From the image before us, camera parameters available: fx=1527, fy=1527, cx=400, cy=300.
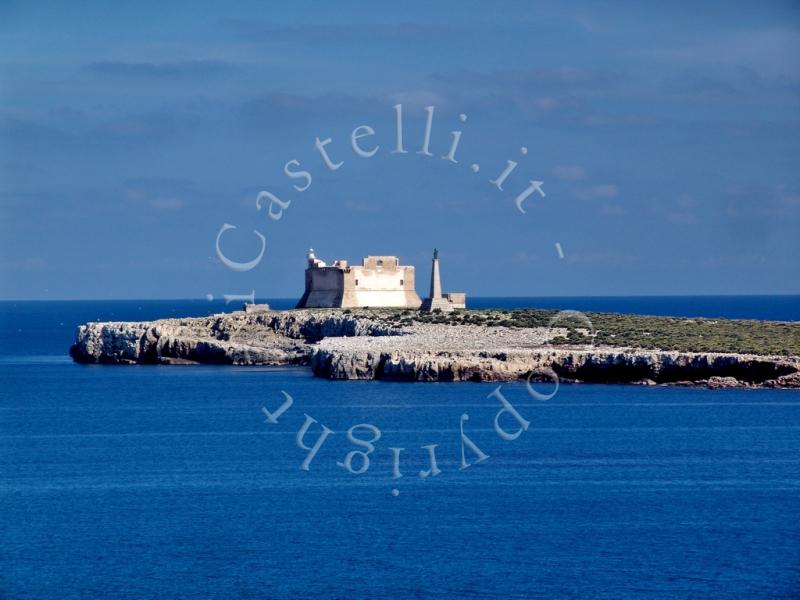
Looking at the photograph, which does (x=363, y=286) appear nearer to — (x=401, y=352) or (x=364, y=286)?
(x=364, y=286)

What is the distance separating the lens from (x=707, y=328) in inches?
2638

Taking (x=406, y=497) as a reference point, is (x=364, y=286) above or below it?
above

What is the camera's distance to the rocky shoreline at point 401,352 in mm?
Result: 54031

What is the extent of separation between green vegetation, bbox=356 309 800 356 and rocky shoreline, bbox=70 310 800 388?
3.75 feet

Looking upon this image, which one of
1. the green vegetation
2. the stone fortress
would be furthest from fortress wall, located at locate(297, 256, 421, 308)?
the green vegetation

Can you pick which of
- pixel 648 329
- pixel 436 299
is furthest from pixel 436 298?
pixel 648 329

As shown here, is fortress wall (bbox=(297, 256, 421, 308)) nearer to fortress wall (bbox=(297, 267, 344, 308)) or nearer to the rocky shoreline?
fortress wall (bbox=(297, 267, 344, 308))

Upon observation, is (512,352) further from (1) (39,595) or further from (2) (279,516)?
(1) (39,595)

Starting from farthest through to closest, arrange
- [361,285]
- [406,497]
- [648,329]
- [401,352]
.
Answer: [361,285]
[648,329]
[401,352]
[406,497]

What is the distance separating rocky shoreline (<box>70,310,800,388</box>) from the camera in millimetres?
54031

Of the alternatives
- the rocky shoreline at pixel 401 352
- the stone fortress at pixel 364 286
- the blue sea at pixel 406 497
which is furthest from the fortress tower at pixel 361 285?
the blue sea at pixel 406 497

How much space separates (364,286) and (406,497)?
4634 cm

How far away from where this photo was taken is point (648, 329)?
2621 inches

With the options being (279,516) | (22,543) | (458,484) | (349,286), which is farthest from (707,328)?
(22,543)
